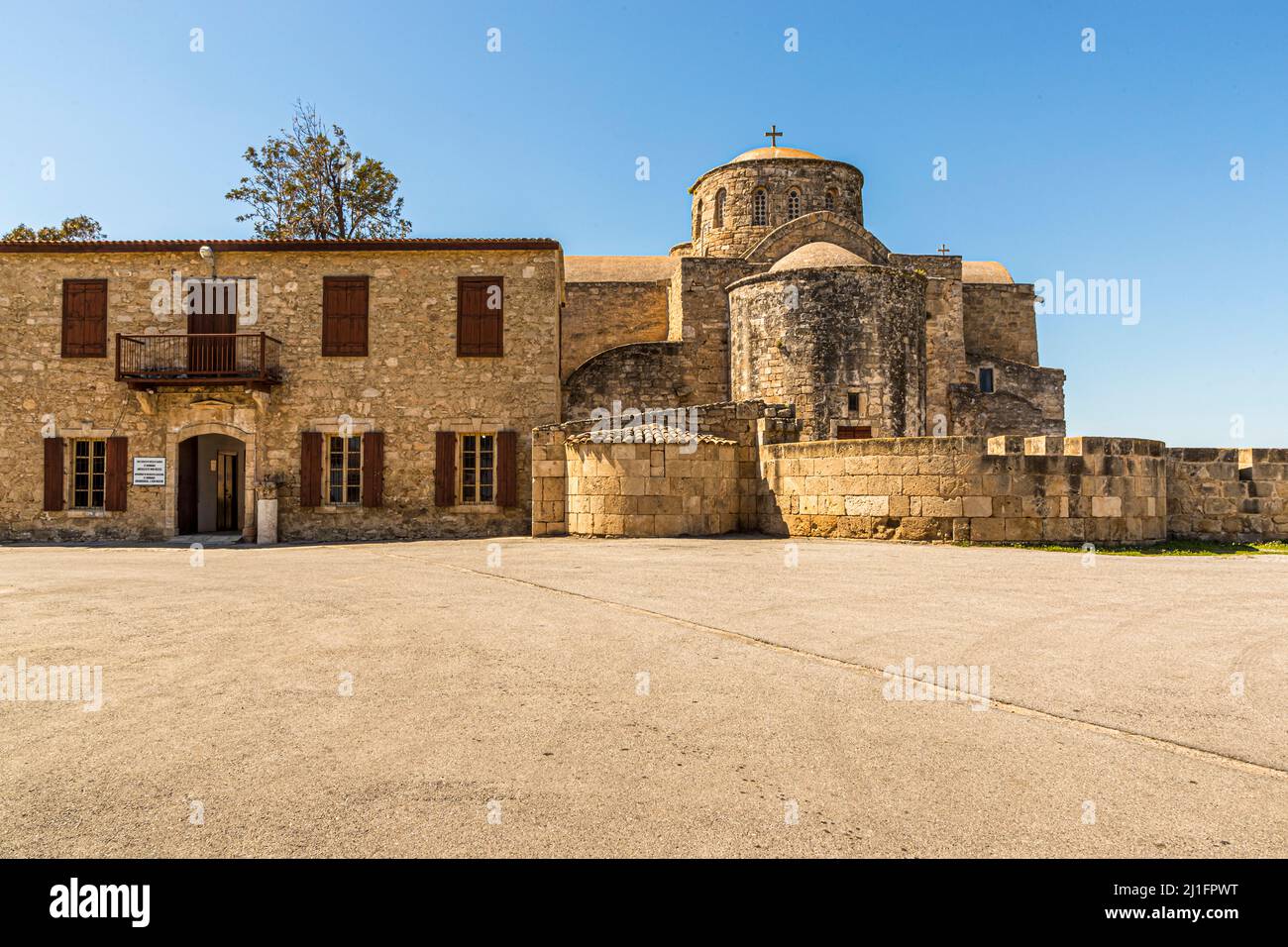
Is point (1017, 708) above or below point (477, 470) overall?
below

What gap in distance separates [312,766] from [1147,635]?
5.51 metres

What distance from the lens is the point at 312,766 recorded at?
10.7 feet

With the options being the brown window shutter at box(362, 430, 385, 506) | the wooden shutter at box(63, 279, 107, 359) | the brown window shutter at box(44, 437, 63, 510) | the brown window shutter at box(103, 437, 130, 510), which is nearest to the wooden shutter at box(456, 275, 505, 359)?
the brown window shutter at box(362, 430, 385, 506)

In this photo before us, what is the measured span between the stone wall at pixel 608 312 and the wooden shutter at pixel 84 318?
15849 mm

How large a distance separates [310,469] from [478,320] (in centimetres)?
489

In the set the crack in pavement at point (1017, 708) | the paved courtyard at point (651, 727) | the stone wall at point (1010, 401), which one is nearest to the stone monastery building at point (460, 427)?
the paved courtyard at point (651, 727)

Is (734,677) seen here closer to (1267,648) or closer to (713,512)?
(1267,648)

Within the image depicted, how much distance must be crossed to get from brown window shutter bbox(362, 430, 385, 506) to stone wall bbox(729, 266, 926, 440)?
35.4 ft

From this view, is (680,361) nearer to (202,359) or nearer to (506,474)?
(506,474)

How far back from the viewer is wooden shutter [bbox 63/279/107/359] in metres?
17.3

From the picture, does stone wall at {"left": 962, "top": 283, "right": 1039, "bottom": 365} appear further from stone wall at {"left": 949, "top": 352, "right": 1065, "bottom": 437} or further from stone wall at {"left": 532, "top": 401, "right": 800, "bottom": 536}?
stone wall at {"left": 532, "top": 401, "right": 800, "bottom": 536}

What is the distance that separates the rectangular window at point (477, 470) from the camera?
17.5 meters

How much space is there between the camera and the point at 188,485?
1838 centimetres

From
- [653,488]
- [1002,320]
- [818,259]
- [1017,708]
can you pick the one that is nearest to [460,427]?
[653,488]
